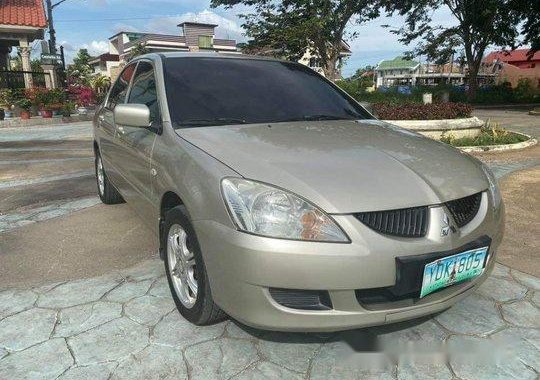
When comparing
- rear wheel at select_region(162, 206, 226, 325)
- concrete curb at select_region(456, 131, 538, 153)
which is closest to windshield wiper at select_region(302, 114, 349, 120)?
rear wheel at select_region(162, 206, 226, 325)

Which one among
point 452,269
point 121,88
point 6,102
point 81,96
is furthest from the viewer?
point 81,96

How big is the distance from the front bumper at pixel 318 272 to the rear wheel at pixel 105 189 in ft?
10.4

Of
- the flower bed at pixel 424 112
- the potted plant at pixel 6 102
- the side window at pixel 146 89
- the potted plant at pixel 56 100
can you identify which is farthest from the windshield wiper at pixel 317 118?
the potted plant at pixel 56 100

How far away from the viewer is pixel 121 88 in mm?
4457

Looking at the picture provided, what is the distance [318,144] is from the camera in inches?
103

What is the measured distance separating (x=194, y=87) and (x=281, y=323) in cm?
184

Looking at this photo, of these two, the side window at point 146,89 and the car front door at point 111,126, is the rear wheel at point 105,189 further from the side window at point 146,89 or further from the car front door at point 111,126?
the side window at point 146,89

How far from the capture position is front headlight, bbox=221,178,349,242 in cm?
201

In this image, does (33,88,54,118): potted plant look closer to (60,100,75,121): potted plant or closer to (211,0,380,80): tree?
(60,100,75,121): potted plant

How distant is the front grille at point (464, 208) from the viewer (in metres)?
2.24

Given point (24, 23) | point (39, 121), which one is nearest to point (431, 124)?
point (39, 121)

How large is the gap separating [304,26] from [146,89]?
1751cm

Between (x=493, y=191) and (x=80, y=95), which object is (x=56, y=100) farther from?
(x=493, y=191)

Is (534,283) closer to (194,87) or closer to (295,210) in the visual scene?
(295,210)
